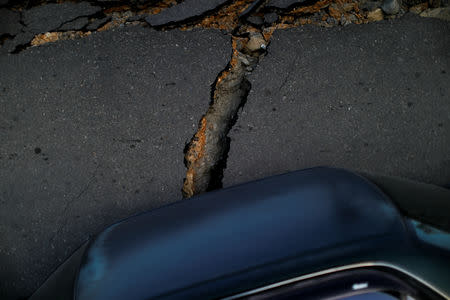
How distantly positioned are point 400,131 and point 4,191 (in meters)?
3.03

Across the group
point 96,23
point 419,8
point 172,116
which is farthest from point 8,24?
point 419,8

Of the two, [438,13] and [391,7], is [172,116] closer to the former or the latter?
[391,7]

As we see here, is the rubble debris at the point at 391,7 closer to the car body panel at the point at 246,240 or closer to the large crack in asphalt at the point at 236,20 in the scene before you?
the large crack in asphalt at the point at 236,20

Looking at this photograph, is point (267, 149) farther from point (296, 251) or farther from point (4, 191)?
point (4, 191)

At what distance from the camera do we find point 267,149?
291cm

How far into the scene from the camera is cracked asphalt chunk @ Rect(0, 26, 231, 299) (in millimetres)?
2832

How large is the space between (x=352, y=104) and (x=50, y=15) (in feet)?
8.20

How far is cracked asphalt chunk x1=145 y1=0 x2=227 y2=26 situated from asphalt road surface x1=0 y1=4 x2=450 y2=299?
0.09 metres

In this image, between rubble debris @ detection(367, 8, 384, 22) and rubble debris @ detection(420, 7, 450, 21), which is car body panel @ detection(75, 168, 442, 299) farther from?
rubble debris @ detection(420, 7, 450, 21)

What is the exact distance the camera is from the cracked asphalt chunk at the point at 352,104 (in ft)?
9.46

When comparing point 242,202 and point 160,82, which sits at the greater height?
point 160,82

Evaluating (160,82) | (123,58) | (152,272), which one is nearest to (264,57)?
(160,82)

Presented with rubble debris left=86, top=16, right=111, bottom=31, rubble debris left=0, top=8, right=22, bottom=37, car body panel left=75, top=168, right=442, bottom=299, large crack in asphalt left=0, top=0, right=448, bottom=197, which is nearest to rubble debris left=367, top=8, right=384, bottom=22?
large crack in asphalt left=0, top=0, right=448, bottom=197

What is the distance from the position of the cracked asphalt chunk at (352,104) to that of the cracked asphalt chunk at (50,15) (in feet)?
5.04
